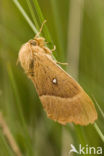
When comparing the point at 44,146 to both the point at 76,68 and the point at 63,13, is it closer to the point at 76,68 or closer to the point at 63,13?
the point at 76,68

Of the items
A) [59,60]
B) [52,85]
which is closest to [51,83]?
[52,85]

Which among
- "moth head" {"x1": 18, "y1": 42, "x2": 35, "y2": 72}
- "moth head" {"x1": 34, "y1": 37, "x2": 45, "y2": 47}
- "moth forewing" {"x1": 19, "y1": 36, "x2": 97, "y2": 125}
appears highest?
"moth head" {"x1": 34, "y1": 37, "x2": 45, "y2": 47}

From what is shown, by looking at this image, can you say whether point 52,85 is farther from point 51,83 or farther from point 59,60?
point 59,60

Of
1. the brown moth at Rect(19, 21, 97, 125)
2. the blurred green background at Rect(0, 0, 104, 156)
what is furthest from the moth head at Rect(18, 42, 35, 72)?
the blurred green background at Rect(0, 0, 104, 156)

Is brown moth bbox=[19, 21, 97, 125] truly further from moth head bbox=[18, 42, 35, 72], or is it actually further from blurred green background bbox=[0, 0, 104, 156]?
blurred green background bbox=[0, 0, 104, 156]

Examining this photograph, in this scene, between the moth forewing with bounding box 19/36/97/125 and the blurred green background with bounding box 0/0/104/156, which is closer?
the moth forewing with bounding box 19/36/97/125

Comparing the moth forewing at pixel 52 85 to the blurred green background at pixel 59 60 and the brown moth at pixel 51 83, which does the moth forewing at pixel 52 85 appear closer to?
the brown moth at pixel 51 83
